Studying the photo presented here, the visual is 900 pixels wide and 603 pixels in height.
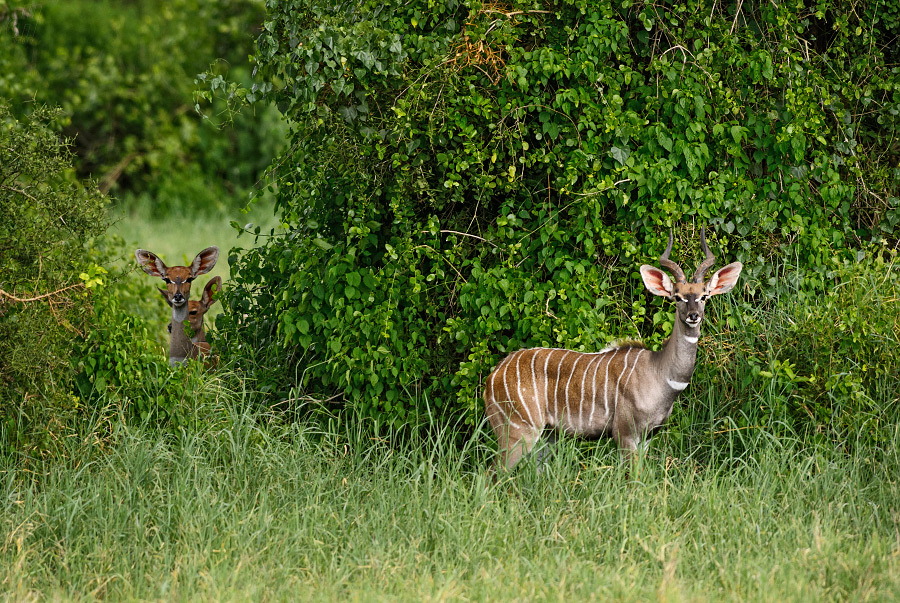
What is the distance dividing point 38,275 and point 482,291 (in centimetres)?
229

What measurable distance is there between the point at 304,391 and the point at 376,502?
52.5 inches

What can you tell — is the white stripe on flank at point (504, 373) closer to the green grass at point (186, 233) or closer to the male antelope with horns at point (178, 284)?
the male antelope with horns at point (178, 284)

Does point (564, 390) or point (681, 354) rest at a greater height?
point (681, 354)

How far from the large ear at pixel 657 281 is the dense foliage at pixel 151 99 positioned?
9.30 meters

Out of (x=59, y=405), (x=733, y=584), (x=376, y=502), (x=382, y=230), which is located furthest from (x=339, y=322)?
(x=733, y=584)

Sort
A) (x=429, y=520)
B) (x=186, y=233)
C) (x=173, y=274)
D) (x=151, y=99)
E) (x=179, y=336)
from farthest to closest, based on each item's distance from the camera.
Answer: (x=151, y=99) → (x=186, y=233) → (x=179, y=336) → (x=173, y=274) → (x=429, y=520)

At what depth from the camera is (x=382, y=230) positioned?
593cm

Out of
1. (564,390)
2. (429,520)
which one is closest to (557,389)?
(564,390)

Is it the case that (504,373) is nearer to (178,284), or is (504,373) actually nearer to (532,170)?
(532,170)

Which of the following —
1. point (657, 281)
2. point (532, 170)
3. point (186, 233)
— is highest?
point (532, 170)

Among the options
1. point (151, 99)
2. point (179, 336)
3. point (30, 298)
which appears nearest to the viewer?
point (30, 298)

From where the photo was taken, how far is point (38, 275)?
5.39 meters

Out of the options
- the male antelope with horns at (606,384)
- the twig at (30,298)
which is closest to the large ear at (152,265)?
the twig at (30,298)

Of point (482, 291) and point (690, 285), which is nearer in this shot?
point (690, 285)
